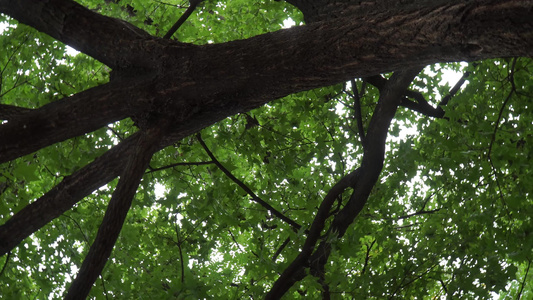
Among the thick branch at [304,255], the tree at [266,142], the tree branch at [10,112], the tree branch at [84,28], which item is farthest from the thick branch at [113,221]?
the thick branch at [304,255]

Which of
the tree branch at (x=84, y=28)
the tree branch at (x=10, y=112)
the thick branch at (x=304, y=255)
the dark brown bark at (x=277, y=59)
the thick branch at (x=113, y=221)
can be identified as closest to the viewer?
the dark brown bark at (x=277, y=59)

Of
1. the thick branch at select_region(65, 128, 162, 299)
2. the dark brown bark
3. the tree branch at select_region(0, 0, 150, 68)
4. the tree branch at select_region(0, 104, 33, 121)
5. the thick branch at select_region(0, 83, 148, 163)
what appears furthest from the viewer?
the tree branch at select_region(0, 0, 150, 68)

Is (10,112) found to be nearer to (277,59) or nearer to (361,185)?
(277,59)

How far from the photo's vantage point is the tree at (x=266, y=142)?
2572 millimetres

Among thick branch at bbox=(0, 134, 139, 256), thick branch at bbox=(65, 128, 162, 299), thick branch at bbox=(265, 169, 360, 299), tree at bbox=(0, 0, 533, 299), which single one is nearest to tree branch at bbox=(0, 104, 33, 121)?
tree at bbox=(0, 0, 533, 299)

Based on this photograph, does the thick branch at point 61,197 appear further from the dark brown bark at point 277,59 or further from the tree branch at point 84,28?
the tree branch at point 84,28

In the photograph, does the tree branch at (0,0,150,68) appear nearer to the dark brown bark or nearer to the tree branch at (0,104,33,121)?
the dark brown bark

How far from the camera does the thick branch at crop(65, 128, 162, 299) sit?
244 cm

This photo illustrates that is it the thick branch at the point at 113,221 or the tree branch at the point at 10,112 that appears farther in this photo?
the tree branch at the point at 10,112

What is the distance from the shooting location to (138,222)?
24.8 feet

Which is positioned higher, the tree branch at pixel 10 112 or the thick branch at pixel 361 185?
the thick branch at pixel 361 185

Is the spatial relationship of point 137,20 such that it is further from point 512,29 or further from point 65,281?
point 512,29

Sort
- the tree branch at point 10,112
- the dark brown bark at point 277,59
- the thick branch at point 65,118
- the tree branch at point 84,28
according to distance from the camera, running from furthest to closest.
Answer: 1. the tree branch at point 84,28
2. the tree branch at point 10,112
3. the thick branch at point 65,118
4. the dark brown bark at point 277,59

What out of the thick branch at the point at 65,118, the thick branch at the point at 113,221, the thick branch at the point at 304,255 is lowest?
the thick branch at the point at 113,221
